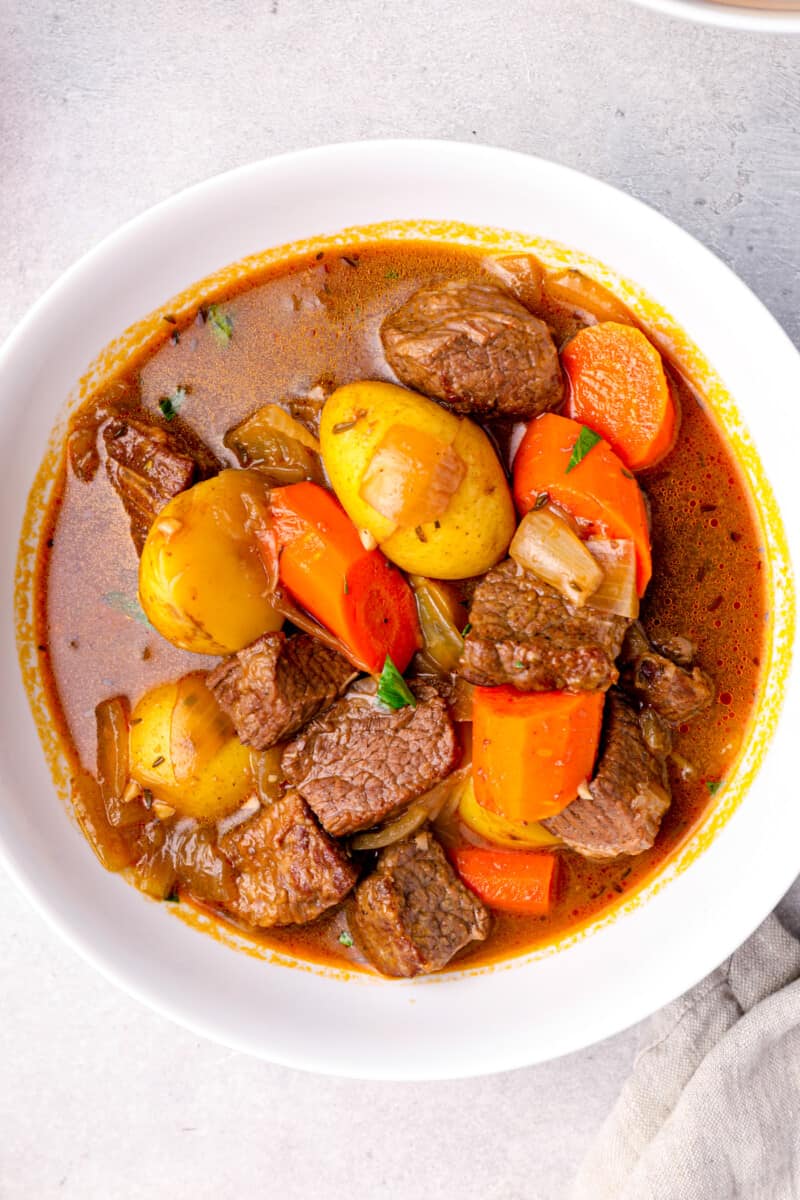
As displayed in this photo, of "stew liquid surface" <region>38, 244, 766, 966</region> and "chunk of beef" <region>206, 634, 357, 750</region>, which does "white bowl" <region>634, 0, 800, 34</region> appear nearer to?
"stew liquid surface" <region>38, 244, 766, 966</region>

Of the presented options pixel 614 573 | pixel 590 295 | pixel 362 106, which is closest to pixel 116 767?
pixel 614 573

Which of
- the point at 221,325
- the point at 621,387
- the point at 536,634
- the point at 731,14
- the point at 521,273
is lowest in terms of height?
the point at 536,634

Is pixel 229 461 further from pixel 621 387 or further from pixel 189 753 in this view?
pixel 621 387

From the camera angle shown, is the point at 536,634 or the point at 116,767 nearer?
the point at 536,634

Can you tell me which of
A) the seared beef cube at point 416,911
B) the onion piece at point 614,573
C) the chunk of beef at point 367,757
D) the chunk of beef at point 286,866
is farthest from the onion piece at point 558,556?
the chunk of beef at point 286,866

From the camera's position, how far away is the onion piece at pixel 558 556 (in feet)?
8.80

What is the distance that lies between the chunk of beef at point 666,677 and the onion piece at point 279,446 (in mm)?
1006

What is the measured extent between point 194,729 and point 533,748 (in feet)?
3.11

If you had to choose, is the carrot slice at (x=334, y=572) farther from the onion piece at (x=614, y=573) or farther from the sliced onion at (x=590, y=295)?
the sliced onion at (x=590, y=295)

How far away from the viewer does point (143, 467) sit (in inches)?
111

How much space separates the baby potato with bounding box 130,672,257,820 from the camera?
2881 mm

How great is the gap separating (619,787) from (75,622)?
63.7 inches

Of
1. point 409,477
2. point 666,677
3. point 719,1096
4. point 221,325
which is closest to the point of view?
point 409,477

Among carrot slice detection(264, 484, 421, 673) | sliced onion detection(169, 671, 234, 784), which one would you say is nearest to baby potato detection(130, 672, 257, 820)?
sliced onion detection(169, 671, 234, 784)
